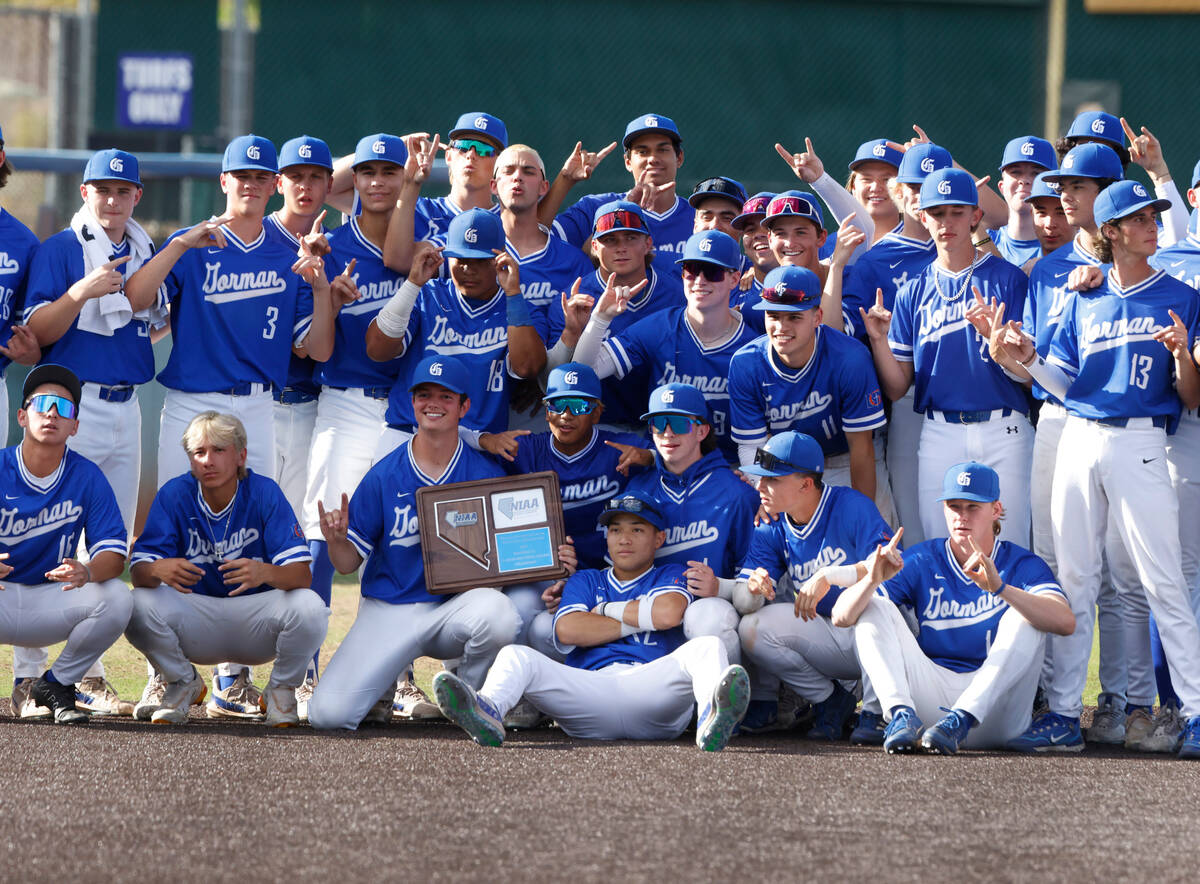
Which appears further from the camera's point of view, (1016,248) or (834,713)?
(1016,248)

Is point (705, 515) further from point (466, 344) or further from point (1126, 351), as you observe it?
point (1126, 351)

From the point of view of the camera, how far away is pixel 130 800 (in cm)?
424

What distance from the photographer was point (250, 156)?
246 inches

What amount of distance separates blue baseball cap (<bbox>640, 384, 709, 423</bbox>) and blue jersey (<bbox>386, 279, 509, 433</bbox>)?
0.70 metres

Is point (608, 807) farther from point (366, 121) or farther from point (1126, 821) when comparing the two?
point (366, 121)

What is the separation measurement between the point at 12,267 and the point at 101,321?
0.39m

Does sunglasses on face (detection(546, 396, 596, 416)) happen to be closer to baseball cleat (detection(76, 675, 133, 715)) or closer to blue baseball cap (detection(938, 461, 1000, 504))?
blue baseball cap (detection(938, 461, 1000, 504))

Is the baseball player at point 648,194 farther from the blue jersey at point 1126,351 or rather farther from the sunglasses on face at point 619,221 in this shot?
the blue jersey at point 1126,351

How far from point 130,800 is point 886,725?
2.49m

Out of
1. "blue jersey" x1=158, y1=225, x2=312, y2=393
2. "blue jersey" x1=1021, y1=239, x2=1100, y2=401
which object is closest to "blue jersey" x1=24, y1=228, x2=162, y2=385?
"blue jersey" x1=158, y1=225, x2=312, y2=393

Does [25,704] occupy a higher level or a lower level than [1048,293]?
lower

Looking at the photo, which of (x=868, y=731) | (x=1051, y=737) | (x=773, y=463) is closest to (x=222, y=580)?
(x=773, y=463)

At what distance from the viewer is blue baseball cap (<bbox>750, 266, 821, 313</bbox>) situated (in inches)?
228

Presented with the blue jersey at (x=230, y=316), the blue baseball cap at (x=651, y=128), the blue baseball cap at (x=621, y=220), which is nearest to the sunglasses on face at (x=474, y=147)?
the blue baseball cap at (x=651, y=128)
